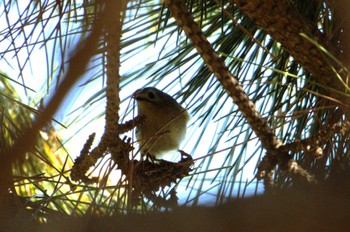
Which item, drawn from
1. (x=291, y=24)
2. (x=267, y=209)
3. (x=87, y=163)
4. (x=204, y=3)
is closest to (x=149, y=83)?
(x=204, y=3)

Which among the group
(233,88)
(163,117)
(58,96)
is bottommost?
(58,96)

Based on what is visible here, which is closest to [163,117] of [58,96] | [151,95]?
[151,95]

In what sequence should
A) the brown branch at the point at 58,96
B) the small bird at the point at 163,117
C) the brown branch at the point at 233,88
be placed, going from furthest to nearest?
the small bird at the point at 163,117 → the brown branch at the point at 233,88 → the brown branch at the point at 58,96

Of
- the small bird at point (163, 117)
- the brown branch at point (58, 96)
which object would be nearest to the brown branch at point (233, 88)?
the brown branch at point (58, 96)

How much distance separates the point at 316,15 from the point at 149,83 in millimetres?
665

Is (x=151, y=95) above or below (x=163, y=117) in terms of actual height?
above

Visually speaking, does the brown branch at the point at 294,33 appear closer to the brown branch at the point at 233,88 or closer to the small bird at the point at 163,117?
the brown branch at the point at 233,88

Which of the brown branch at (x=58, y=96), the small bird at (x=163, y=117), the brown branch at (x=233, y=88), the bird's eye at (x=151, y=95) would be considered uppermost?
the bird's eye at (x=151, y=95)

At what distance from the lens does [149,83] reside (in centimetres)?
206

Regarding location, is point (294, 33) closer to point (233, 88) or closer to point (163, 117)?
point (233, 88)

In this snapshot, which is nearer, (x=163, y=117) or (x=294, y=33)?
(x=294, y=33)

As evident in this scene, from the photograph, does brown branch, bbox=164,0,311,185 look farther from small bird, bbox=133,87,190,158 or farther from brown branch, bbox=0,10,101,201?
Result: small bird, bbox=133,87,190,158

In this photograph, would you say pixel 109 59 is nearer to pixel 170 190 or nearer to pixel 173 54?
pixel 170 190

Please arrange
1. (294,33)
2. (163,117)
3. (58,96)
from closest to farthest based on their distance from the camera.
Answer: (58,96) → (294,33) → (163,117)
